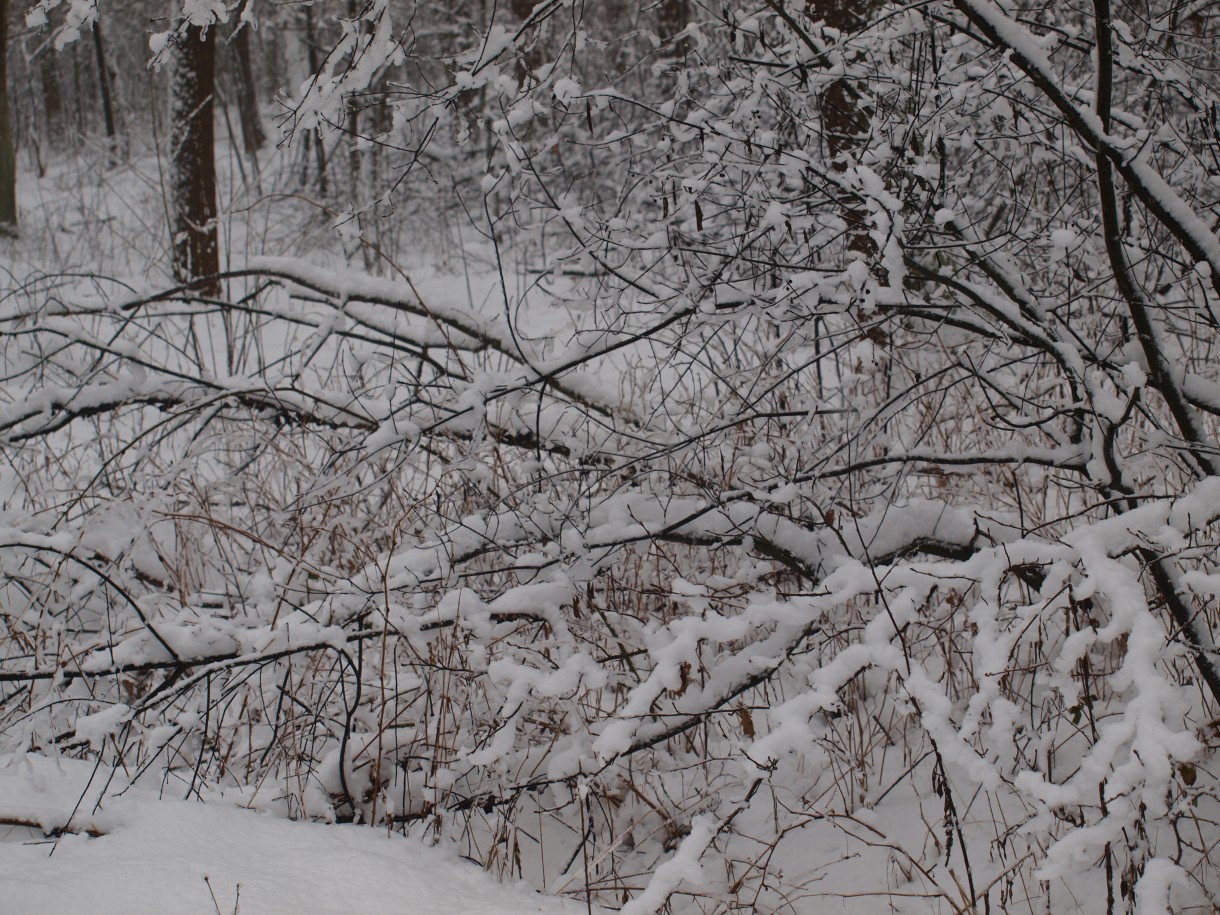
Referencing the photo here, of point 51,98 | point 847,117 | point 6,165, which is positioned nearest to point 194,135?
point 6,165

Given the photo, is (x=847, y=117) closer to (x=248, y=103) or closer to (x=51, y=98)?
(x=248, y=103)

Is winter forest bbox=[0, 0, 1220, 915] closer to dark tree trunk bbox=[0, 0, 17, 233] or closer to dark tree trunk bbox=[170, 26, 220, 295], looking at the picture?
dark tree trunk bbox=[170, 26, 220, 295]

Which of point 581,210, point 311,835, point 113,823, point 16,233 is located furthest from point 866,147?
point 16,233

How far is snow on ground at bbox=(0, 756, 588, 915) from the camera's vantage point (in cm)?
147

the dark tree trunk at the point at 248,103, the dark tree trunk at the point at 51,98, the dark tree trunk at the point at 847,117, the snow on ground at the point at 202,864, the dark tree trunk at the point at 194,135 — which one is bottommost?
the snow on ground at the point at 202,864

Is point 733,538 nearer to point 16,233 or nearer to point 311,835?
point 311,835

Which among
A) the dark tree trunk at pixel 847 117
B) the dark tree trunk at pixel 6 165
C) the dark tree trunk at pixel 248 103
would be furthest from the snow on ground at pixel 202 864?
the dark tree trunk at pixel 248 103

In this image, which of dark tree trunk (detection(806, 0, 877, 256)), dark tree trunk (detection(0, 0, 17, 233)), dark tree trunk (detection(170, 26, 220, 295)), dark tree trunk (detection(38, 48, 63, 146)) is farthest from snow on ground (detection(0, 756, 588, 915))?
dark tree trunk (detection(38, 48, 63, 146))

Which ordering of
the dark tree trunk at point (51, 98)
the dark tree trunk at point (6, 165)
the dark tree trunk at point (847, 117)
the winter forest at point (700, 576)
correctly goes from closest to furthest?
the winter forest at point (700, 576), the dark tree trunk at point (847, 117), the dark tree trunk at point (6, 165), the dark tree trunk at point (51, 98)

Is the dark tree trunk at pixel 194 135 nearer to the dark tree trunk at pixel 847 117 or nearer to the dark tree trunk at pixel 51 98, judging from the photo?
the dark tree trunk at pixel 847 117

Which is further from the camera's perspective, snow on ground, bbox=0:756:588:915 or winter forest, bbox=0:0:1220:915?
winter forest, bbox=0:0:1220:915

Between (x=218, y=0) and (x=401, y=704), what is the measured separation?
1.73 metres

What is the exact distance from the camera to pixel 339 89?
5.81 ft

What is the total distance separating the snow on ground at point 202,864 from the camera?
147 centimetres
